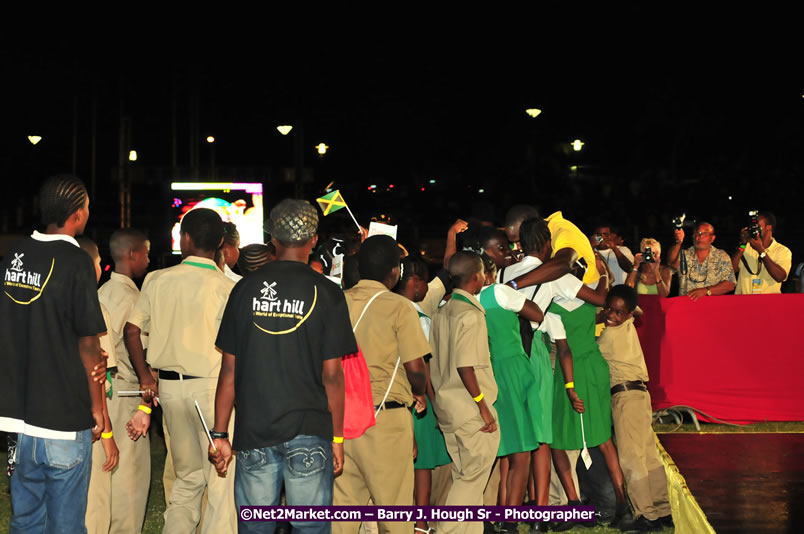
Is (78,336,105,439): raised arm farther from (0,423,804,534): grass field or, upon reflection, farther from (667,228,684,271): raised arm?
(667,228,684,271): raised arm

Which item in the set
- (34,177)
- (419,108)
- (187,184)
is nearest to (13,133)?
(34,177)

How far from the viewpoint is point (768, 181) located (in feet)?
94.9

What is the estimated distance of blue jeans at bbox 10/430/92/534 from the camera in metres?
4.43

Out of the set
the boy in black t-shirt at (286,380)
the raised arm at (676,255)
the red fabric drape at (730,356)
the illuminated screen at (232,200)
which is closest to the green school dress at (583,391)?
the boy in black t-shirt at (286,380)

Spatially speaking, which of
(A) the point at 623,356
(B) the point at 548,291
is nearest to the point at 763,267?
(A) the point at 623,356

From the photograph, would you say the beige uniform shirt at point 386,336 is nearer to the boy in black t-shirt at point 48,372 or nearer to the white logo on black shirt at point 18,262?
the boy in black t-shirt at point 48,372

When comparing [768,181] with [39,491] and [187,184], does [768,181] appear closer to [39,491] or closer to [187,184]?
[187,184]

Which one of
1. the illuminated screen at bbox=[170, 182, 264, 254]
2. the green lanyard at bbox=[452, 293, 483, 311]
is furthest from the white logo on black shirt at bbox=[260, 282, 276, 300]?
the illuminated screen at bbox=[170, 182, 264, 254]

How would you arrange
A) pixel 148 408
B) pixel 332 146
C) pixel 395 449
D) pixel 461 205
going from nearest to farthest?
pixel 395 449 < pixel 148 408 < pixel 461 205 < pixel 332 146

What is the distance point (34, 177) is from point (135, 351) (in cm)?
4604

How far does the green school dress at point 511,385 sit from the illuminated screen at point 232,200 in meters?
12.7

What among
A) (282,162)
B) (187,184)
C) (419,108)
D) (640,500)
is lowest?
(640,500)

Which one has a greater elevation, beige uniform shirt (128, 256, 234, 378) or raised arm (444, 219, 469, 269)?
raised arm (444, 219, 469, 269)

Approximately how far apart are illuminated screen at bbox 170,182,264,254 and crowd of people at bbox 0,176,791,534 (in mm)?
10807
